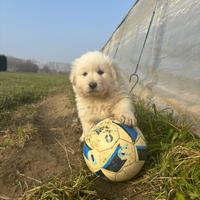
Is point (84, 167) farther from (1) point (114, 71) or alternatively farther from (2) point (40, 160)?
(1) point (114, 71)

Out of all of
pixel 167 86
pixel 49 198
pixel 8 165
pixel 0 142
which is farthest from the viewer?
pixel 167 86

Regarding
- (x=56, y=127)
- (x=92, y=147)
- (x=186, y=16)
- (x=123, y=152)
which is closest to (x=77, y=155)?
(x=92, y=147)

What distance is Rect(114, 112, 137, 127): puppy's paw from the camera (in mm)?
3659

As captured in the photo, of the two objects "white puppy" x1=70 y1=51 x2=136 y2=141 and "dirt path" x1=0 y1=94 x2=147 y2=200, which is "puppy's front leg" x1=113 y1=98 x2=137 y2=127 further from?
"dirt path" x1=0 y1=94 x2=147 y2=200

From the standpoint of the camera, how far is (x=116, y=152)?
332cm

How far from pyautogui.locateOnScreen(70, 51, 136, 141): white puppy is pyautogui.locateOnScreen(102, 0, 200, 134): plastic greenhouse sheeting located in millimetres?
773

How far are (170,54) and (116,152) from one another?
233cm

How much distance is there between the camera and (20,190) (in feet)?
11.0

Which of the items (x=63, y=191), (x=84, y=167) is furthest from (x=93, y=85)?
(x=63, y=191)

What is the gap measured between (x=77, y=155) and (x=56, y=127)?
1728 mm

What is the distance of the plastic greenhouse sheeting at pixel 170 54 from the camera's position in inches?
173

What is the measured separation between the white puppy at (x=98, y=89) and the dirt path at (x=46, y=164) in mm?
392

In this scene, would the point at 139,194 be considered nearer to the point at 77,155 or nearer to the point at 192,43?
the point at 77,155

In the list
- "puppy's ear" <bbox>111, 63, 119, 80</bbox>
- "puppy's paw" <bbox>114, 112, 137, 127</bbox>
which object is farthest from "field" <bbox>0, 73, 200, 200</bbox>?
"puppy's ear" <bbox>111, 63, 119, 80</bbox>
